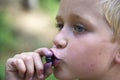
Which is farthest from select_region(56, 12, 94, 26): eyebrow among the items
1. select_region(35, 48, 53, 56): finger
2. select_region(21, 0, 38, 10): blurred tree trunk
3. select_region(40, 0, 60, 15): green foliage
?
select_region(21, 0, 38, 10): blurred tree trunk

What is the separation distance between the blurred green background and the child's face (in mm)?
3637

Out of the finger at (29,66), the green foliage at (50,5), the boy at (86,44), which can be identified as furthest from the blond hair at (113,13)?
the green foliage at (50,5)

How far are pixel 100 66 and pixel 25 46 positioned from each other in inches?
163

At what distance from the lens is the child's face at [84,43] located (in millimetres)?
1914

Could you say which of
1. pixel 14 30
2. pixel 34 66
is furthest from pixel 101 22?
pixel 14 30

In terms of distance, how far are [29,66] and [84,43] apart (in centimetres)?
25

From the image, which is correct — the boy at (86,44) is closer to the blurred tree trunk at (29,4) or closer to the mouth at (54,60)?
the mouth at (54,60)

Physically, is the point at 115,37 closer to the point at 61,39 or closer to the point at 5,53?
the point at 61,39

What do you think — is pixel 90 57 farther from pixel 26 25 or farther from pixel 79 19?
pixel 26 25

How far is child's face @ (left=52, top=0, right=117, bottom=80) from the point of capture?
6.28ft

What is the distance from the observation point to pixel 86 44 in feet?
6.32

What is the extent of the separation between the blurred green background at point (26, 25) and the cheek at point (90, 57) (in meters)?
3.65

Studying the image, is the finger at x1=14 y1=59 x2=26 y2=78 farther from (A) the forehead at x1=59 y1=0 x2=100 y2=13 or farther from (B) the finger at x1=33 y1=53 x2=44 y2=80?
(A) the forehead at x1=59 y1=0 x2=100 y2=13

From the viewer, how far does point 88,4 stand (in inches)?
75.5
